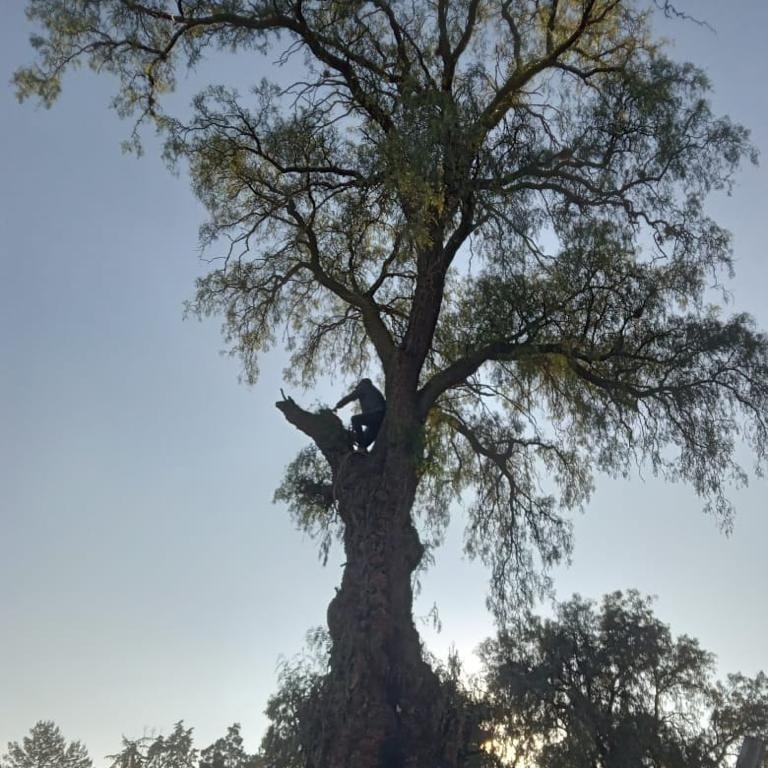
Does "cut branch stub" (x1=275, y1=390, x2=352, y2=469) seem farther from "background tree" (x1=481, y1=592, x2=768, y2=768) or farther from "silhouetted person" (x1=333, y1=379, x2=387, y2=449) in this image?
"background tree" (x1=481, y1=592, x2=768, y2=768)

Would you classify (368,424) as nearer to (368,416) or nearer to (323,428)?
(368,416)

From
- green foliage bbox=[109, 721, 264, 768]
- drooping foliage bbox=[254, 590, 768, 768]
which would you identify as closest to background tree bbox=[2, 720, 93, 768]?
green foliage bbox=[109, 721, 264, 768]

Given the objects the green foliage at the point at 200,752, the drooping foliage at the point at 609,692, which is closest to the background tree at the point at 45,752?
the green foliage at the point at 200,752

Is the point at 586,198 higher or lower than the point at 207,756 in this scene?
higher

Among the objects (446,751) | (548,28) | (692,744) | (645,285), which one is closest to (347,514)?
(446,751)

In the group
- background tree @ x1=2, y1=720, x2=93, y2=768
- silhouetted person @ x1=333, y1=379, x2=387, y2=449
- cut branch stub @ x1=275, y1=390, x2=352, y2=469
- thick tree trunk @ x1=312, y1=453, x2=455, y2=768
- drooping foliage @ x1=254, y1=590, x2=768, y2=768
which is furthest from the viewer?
background tree @ x1=2, y1=720, x2=93, y2=768

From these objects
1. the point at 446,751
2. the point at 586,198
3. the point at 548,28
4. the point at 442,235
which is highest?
the point at 548,28

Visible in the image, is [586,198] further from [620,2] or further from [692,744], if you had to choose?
[692,744]

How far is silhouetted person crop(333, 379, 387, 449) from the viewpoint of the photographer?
26.0ft

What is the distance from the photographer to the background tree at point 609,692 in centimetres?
1647

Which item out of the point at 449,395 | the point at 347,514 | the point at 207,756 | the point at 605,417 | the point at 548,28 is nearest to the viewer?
the point at 347,514

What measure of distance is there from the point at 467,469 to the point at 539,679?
954 cm

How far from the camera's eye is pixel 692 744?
17062 mm

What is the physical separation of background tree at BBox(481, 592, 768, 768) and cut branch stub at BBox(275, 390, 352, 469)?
9.39 meters
